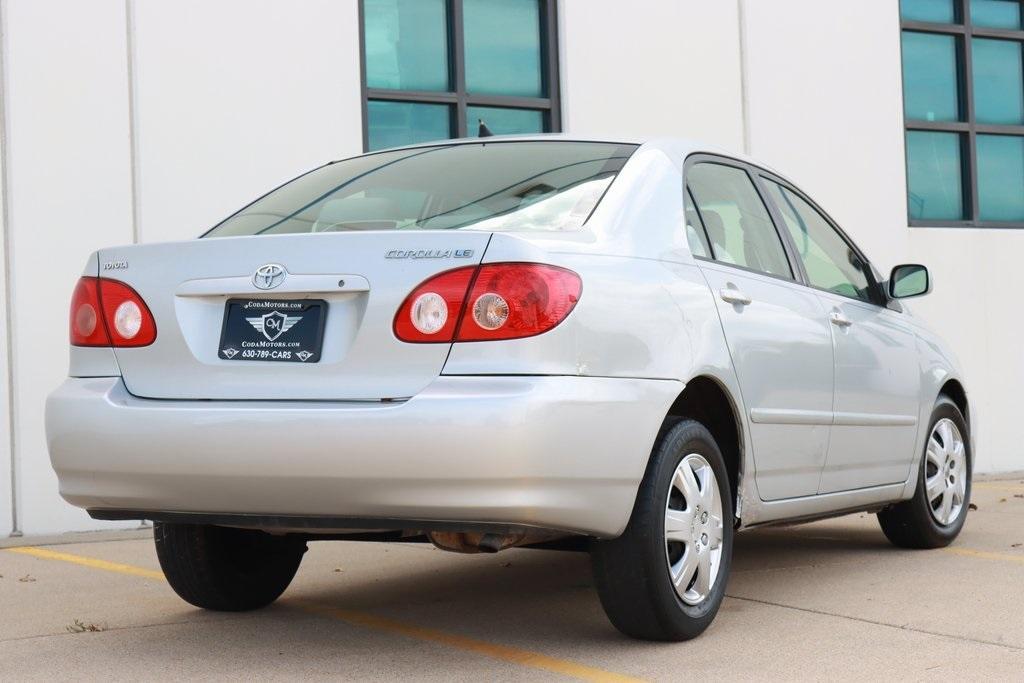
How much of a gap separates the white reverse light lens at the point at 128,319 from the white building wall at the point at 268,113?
3866mm

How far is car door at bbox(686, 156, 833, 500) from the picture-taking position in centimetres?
465

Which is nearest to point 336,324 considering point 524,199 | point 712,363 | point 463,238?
point 463,238

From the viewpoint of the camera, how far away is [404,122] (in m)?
9.35

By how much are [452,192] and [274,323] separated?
2.80ft

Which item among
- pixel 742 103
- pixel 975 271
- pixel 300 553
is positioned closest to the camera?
pixel 300 553

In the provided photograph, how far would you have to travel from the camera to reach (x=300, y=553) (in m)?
5.20

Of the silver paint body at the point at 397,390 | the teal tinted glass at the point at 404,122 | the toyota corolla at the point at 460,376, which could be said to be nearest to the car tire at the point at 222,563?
the toyota corolla at the point at 460,376

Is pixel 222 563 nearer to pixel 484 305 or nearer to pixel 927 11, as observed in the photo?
pixel 484 305

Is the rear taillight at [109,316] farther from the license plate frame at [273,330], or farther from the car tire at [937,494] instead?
the car tire at [937,494]

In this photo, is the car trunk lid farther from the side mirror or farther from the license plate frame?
the side mirror

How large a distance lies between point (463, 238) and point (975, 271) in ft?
27.4

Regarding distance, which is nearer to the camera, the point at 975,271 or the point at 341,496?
the point at 341,496

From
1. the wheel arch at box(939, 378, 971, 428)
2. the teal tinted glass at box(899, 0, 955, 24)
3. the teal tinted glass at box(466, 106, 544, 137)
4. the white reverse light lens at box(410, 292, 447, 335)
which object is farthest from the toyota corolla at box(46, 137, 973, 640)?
the teal tinted glass at box(899, 0, 955, 24)

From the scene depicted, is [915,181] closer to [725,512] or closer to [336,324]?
[725,512]
